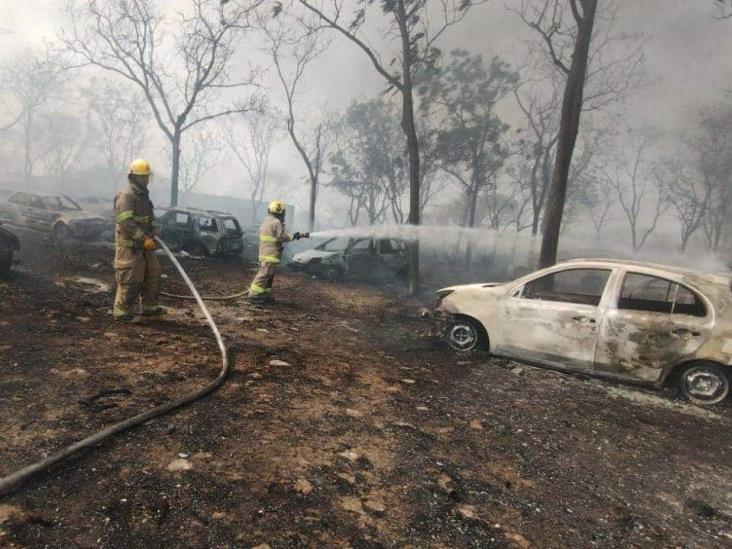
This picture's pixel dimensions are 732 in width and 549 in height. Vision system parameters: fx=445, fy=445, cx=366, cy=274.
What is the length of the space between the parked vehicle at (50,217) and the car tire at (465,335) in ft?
41.5

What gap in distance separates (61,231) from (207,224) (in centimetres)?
473

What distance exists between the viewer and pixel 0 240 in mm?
7367

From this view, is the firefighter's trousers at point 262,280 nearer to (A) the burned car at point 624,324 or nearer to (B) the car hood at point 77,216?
(A) the burned car at point 624,324

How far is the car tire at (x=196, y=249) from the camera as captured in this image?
42.8 ft

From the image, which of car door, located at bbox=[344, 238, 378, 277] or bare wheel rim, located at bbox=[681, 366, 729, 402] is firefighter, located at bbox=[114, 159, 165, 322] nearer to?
bare wheel rim, located at bbox=[681, 366, 729, 402]

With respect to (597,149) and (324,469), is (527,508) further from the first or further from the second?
(597,149)

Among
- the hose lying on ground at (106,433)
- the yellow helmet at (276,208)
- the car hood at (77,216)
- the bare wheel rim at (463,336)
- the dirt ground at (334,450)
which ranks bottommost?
the dirt ground at (334,450)

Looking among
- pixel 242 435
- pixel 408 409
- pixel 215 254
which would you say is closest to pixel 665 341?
pixel 408 409

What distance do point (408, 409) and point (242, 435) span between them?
155cm

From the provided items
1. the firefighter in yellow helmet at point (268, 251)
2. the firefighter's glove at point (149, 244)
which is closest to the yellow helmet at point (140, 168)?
the firefighter's glove at point (149, 244)

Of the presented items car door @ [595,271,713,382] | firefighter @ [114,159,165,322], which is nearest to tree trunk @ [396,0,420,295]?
car door @ [595,271,713,382]

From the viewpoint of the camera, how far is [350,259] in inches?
494

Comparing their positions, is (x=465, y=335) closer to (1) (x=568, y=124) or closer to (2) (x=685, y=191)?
(1) (x=568, y=124)

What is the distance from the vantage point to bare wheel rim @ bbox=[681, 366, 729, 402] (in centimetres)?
472
